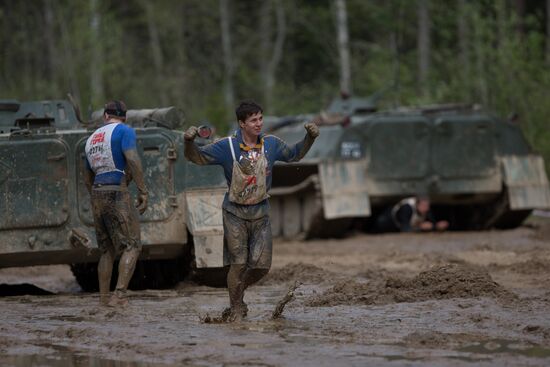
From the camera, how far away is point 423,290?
10.4 m

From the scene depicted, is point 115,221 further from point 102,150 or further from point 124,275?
point 102,150

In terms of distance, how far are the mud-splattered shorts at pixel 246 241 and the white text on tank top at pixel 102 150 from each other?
1.50m

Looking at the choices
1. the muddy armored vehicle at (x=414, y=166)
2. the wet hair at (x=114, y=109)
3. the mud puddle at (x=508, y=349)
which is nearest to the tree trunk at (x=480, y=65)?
the muddy armored vehicle at (x=414, y=166)

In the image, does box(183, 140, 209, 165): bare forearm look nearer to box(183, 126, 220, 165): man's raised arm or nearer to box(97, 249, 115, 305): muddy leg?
box(183, 126, 220, 165): man's raised arm

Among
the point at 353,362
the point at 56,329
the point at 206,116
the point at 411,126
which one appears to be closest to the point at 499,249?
the point at 411,126

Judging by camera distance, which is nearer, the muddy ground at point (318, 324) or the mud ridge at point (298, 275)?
the muddy ground at point (318, 324)

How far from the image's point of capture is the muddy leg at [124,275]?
400 inches

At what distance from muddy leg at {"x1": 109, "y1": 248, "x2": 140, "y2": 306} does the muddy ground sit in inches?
6.3

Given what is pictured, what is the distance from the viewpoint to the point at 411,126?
19203 millimetres

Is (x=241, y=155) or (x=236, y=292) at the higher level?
A: (x=241, y=155)

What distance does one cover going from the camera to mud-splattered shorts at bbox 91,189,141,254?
33.7 ft

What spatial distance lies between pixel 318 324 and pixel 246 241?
0.74 metres

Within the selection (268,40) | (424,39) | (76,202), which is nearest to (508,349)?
(76,202)

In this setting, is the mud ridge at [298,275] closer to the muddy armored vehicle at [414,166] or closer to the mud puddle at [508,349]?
the mud puddle at [508,349]
